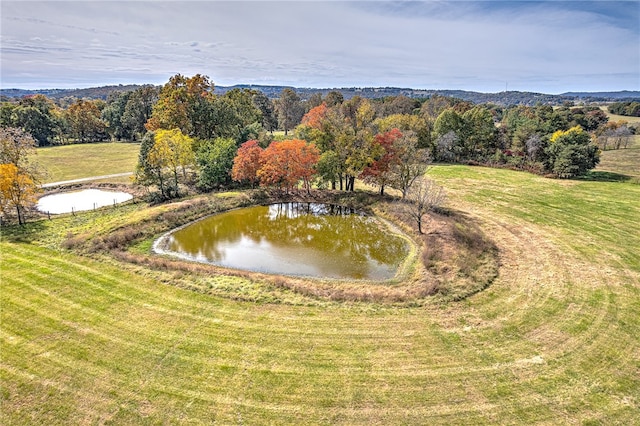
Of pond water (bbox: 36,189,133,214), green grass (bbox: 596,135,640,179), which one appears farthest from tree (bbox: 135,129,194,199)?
green grass (bbox: 596,135,640,179)

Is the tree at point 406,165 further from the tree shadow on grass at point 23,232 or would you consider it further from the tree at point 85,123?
the tree at point 85,123

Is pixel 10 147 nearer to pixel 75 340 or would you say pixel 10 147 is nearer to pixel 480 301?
pixel 75 340

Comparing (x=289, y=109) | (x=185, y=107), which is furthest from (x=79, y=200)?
(x=289, y=109)

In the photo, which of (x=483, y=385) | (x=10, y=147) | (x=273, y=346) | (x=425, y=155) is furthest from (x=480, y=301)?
(x=10, y=147)

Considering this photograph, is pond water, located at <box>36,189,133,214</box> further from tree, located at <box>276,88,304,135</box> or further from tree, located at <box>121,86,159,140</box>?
tree, located at <box>276,88,304,135</box>

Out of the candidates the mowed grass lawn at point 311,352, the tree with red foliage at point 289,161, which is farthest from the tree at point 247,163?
the mowed grass lawn at point 311,352

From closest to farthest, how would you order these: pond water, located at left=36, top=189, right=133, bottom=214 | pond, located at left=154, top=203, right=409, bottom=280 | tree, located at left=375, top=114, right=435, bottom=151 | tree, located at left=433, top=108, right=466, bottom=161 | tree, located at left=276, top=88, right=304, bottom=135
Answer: pond, located at left=154, top=203, right=409, bottom=280, pond water, located at left=36, top=189, right=133, bottom=214, tree, located at left=375, top=114, right=435, bottom=151, tree, located at left=433, top=108, right=466, bottom=161, tree, located at left=276, top=88, right=304, bottom=135
